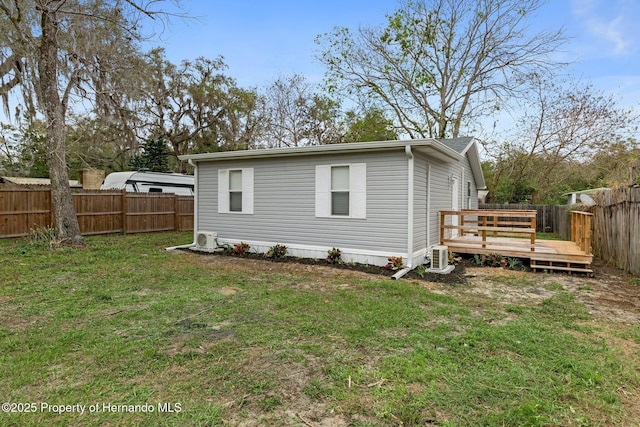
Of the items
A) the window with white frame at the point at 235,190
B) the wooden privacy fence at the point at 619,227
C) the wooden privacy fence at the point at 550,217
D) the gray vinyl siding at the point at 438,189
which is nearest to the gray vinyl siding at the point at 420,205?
the gray vinyl siding at the point at 438,189

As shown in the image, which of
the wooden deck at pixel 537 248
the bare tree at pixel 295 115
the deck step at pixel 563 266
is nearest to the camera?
the deck step at pixel 563 266

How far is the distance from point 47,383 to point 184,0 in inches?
321

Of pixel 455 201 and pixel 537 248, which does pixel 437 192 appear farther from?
pixel 537 248

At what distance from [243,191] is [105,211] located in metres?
6.47

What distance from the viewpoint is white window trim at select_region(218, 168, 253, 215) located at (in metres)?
8.84

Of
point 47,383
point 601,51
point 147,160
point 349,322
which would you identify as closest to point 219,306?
point 349,322

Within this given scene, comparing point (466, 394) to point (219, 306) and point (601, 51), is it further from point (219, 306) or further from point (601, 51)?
point (601, 51)

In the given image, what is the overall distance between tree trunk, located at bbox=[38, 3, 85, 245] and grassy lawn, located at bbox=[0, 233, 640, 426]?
4772 millimetres

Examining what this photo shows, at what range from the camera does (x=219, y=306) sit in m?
4.48

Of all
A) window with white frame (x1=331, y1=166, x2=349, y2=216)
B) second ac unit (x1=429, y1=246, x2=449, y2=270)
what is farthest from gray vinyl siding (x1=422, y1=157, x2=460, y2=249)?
window with white frame (x1=331, y1=166, x2=349, y2=216)

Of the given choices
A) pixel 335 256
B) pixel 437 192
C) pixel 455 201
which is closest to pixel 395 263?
pixel 335 256

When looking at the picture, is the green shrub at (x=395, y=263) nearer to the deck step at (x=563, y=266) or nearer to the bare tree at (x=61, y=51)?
the deck step at (x=563, y=266)

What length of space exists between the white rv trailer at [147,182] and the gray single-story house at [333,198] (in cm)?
597

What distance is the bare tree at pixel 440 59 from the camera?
17.5m
